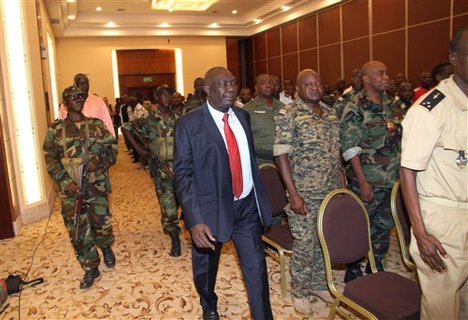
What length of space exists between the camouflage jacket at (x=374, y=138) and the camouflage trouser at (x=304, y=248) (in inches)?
22.0

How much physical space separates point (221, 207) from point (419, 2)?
8872 mm

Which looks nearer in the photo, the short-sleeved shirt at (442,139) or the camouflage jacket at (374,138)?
the short-sleeved shirt at (442,139)

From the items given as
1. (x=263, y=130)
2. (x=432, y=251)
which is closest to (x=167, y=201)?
(x=263, y=130)

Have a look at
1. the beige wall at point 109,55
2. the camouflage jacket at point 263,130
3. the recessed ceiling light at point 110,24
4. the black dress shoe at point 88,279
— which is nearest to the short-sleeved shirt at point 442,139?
the camouflage jacket at point 263,130

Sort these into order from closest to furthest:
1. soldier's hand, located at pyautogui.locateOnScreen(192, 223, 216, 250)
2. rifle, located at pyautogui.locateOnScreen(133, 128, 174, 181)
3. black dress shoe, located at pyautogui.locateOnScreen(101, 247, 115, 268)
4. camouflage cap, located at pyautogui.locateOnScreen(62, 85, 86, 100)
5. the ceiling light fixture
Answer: soldier's hand, located at pyautogui.locateOnScreen(192, 223, 216, 250) < camouflage cap, located at pyautogui.locateOnScreen(62, 85, 86, 100) < black dress shoe, located at pyautogui.locateOnScreen(101, 247, 115, 268) < rifle, located at pyautogui.locateOnScreen(133, 128, 174, 181) < the ceiling light fixture

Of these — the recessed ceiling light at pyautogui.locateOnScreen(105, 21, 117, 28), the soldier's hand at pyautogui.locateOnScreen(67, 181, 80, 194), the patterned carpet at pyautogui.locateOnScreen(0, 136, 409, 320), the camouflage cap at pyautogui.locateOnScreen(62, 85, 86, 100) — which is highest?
the recessed ceiling light at pyautogui.locateOnScreen(105, 21, 117, 28)

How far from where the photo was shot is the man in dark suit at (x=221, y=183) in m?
2.36

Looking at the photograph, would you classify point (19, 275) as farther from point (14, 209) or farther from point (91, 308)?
point (14, 209)

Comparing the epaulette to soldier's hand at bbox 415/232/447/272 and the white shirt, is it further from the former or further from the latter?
the white shirt

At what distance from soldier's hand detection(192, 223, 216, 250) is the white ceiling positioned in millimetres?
11370

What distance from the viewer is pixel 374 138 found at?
122 inches

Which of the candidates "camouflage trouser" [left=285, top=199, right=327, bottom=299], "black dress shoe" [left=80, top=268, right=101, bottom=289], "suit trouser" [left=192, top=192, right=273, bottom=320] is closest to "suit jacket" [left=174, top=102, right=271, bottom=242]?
"suit trouser" [left=192, top=192, right=273, bottom=320]

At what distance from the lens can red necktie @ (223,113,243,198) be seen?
7.98ft

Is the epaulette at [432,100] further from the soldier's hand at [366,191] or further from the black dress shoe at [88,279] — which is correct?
the black dress shoe at [88,279]
